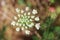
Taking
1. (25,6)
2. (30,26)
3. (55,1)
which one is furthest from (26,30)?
(55,1)

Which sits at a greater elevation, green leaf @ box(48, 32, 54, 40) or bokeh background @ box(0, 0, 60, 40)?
bokeh background @ box(0, 0, 60, 40)

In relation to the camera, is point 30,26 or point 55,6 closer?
point 30,26

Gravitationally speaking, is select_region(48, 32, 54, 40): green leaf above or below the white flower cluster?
below

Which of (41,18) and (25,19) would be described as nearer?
(25,19)

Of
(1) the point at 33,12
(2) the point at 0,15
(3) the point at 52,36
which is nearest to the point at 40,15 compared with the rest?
(1) the point at 33,12

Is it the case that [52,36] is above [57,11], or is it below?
below

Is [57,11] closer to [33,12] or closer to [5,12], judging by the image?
[33,12]

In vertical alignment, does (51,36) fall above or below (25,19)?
below
